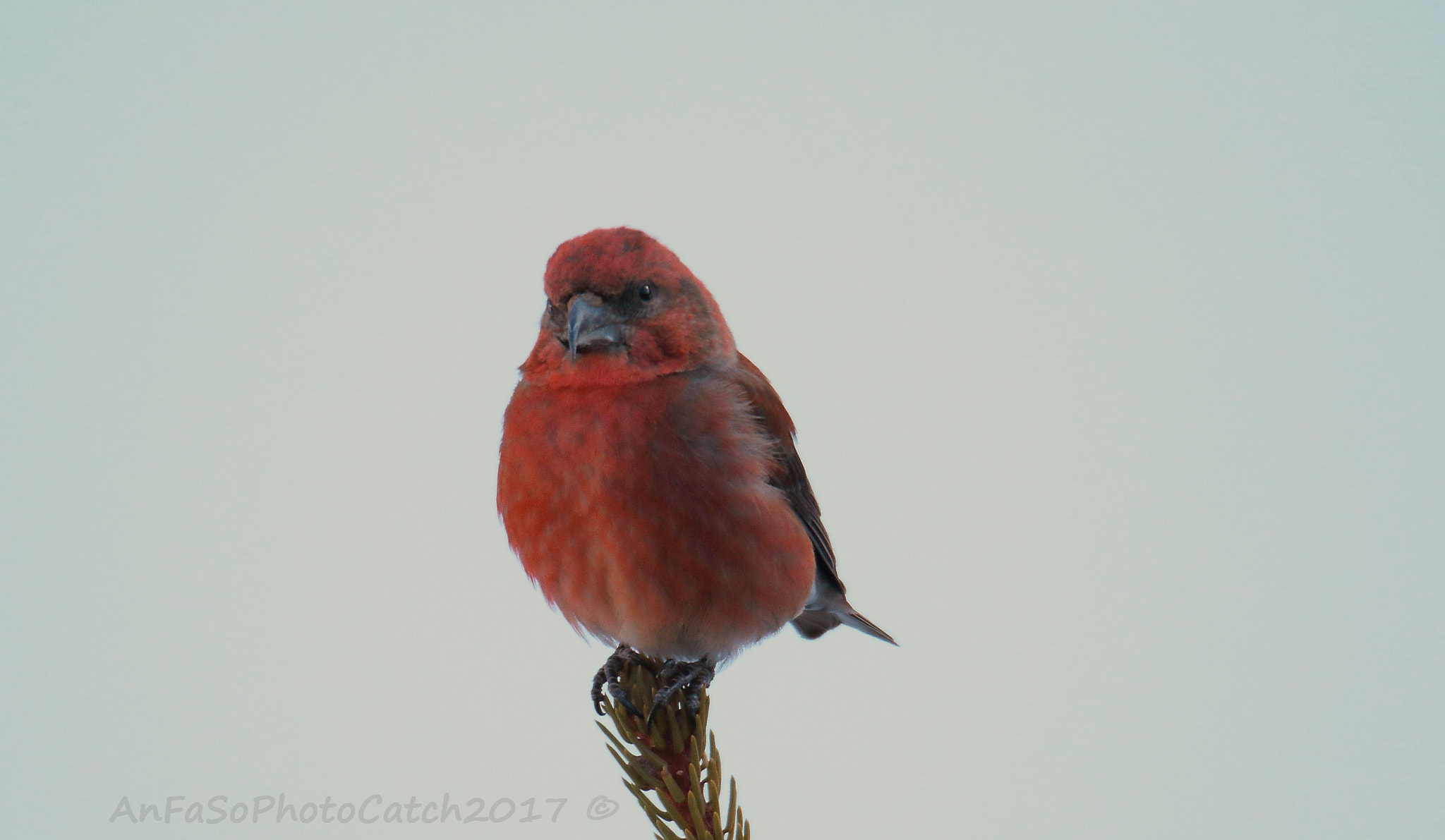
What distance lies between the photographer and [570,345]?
3707 millimetres

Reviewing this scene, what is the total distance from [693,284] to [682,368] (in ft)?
1.12

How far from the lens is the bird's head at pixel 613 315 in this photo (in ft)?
12.5

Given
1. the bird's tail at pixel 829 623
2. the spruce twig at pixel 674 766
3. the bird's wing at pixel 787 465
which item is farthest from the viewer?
the bird's tail at pixel 829 623

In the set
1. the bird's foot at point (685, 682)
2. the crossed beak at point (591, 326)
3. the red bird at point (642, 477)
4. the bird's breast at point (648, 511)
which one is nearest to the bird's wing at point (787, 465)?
the red bird at point (642, 477)

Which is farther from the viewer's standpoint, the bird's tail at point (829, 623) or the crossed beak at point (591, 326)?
the bird's tail at point (829, 623)

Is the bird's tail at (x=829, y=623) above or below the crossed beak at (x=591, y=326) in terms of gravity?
below

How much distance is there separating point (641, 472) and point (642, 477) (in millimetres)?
16

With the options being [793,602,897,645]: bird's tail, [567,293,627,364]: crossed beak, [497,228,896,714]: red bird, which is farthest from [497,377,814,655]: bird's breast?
[793,602,897,645]: bird's tail

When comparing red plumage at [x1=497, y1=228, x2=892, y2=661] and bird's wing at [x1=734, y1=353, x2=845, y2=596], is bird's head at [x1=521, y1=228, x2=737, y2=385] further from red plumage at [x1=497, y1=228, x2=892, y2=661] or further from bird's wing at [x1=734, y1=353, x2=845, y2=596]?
bird's wing at [x1=734, y1=353, x2=845, y2=596]

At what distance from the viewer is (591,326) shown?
3.78 meters

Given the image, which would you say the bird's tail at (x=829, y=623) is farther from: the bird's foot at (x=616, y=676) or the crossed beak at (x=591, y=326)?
the crossed beak at (x=591, y=326)

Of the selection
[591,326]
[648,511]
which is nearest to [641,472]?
[648,511]

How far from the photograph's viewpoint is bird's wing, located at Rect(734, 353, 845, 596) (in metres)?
4.19

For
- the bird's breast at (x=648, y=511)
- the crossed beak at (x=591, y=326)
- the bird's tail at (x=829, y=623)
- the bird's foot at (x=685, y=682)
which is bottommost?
the bird's tail at (x=829, y=623)
